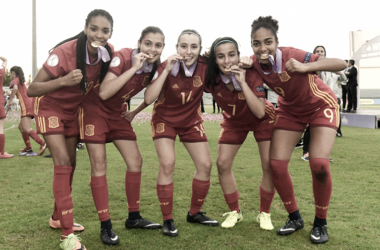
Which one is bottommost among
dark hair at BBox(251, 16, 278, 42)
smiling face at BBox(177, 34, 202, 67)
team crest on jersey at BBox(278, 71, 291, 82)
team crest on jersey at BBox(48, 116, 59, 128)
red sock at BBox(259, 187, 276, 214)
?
red sock at BBox(259, 187, 276, 214)

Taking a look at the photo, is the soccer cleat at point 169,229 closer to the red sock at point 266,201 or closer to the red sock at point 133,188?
the red sock at point 133,188

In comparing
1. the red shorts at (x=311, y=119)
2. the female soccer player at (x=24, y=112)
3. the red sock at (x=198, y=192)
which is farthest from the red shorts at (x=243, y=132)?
the female soccer player at (x=24, y=112)

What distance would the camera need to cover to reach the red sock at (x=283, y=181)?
11.6 feet

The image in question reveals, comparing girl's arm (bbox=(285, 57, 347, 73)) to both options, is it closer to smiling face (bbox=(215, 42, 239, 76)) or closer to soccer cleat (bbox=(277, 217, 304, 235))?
smiling face (bbox=(215, 42, 239, 76))

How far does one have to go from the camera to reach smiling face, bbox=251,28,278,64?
3428 millimetres

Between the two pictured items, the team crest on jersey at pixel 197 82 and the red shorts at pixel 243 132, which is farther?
→ the red shorts at pixel 243 132

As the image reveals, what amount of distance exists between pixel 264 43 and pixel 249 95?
0.53 m

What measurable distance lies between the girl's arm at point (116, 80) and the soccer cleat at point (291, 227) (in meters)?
2.09

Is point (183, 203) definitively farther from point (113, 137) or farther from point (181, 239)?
point (113, 137)

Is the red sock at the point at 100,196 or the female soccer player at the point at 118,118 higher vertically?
the female soccer player at the point at 118,118

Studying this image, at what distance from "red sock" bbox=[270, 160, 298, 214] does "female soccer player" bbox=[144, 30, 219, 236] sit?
2.25 ft

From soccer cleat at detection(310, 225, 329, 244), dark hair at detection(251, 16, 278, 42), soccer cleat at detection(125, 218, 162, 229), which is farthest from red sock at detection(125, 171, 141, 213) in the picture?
dark hair at detection(251, 16, 278, 42)

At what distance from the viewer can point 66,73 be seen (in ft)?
10.7

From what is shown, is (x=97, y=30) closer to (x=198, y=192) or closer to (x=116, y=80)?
(x=116, y=80)
